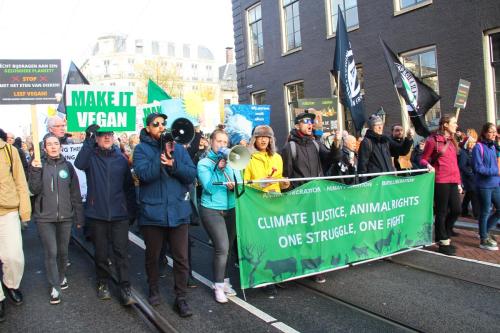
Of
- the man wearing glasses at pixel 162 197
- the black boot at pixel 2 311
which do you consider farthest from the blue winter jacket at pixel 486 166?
the black boot at pixel 2 311

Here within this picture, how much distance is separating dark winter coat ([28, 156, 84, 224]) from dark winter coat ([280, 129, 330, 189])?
244cm

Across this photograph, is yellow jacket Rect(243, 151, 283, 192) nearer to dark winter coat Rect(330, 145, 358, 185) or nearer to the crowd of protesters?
the crowd of protesters

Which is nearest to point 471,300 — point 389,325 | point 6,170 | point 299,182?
point 389,325

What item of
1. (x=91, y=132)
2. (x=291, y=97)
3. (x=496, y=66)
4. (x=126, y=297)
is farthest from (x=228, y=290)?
(x=291, y=97)

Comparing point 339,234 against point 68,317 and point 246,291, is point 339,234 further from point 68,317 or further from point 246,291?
point 68,317

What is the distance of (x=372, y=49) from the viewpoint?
1427 centimetres

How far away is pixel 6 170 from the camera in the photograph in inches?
187

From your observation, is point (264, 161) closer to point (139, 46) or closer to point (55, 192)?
point (55, 192)

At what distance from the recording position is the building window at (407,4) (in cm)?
1271

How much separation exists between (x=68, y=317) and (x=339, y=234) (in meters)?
3.06

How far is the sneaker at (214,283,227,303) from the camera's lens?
191 inches

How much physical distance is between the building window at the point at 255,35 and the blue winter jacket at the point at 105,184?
15.2 metres

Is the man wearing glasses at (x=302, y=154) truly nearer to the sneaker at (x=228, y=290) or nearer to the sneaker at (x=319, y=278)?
the sneaker at (x=319, y=278)

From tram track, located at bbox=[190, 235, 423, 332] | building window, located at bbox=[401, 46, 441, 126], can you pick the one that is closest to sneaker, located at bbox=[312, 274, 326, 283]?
tram track, located at bbox=[190, 235, 423, 332]
